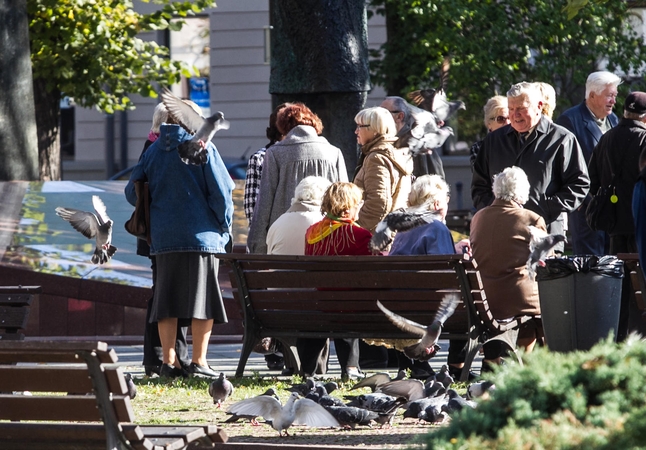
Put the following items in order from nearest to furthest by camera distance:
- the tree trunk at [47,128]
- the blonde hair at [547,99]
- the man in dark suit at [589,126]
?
the blonde hair at [547,99], the man in dark suit at [589,126], the tree trunk at [47,128]

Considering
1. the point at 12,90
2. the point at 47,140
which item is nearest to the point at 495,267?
the point at 12,90

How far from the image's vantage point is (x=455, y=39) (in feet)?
64.6

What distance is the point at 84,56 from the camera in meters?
17.5

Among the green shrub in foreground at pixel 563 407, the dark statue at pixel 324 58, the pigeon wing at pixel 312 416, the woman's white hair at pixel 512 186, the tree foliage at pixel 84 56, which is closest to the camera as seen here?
the green shrub in foreground at pixel 563 407

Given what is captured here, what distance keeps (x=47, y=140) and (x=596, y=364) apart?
1501 cm

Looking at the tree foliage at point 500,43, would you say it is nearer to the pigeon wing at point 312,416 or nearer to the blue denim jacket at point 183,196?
the blue denim jacket at point 183,196

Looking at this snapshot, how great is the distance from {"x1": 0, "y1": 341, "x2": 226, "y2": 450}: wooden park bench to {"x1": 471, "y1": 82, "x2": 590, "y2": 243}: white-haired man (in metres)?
3.99

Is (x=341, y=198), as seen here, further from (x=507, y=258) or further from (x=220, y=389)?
(x=220, y=389)

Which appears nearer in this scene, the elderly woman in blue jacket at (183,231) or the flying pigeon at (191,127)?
the flying pigeon at (191,127)

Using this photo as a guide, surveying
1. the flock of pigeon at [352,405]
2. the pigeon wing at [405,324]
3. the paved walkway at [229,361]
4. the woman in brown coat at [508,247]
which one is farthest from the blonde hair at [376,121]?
the flock of pigeon at [352,405]

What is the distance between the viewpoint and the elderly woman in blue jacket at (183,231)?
789 cm

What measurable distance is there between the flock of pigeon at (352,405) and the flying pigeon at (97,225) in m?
2.30

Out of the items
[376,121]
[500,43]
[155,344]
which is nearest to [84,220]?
[155,344]

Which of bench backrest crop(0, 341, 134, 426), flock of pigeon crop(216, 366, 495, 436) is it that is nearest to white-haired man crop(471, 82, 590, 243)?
flock of pigeon crop(216, 366, 495, 436)
